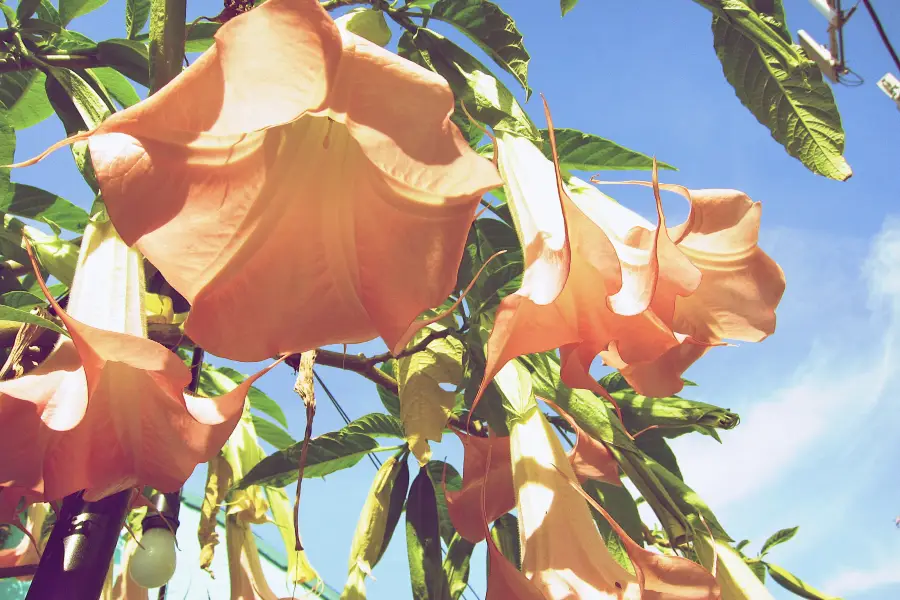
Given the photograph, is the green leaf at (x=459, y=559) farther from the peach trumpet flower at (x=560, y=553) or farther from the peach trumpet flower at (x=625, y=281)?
the peach trumpet flower at (x=625, y=281)

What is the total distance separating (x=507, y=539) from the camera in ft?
3.40

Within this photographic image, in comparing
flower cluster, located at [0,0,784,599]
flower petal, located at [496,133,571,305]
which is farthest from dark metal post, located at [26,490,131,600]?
flower petal, located at [496,133,571,305]

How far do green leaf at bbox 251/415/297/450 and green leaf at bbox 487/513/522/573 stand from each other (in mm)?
596

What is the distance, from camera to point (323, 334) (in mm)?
621

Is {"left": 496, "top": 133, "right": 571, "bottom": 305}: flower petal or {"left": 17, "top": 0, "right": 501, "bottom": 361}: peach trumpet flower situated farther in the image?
{"left": 496, "top": 133, "right": 571, "bottom": 305}: flower petal

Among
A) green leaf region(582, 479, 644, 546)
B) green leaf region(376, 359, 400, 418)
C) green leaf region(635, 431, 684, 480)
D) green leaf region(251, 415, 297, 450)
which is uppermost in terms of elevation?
green leaf region(635, 431, 684, 480)

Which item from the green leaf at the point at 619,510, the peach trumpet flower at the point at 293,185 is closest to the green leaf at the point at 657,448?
the green leaf at the point at 619,510

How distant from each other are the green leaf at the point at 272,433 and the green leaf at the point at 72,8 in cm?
80

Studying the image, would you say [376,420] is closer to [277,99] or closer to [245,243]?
[245,243]

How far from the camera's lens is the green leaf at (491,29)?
805mm

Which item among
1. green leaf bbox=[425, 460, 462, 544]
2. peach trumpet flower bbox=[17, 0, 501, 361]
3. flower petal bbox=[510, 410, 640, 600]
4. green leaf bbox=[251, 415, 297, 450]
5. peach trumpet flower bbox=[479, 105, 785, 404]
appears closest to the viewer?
peach trumpet flower bbox=[17, 0, 501, 361]

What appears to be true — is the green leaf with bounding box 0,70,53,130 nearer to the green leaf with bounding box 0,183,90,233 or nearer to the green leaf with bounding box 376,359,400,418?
the green leaf with bounding box 0,183,90,233

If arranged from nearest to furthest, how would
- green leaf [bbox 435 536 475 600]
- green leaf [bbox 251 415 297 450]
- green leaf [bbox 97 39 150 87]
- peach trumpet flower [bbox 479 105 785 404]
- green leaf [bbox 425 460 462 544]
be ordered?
1. peach trumpet flower [bbox 479 105 785 404]
2. green leaf [bbox 97 39 150 87]
3. green leaf [bbox 435 536 475 600]
4. green leaf [bbox 425 460 462 544]
5. green leaf [bbox 251 415 297 450]

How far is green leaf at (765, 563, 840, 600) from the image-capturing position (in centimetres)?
98
